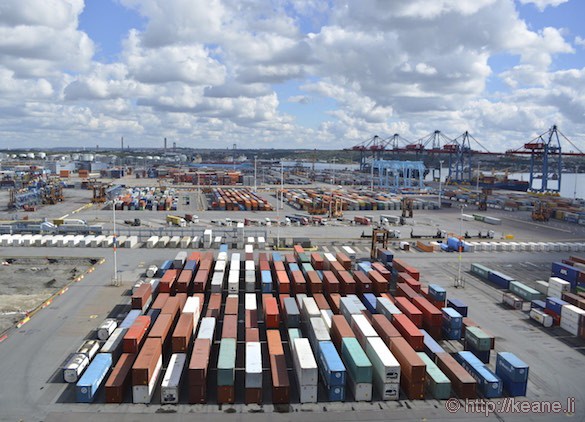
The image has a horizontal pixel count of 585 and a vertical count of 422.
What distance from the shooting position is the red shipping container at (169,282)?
117 feet

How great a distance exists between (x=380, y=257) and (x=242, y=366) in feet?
90.2

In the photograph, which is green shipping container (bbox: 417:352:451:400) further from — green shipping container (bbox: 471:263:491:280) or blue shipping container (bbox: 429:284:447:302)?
green shipping container (bbox: 471:263:491:280)

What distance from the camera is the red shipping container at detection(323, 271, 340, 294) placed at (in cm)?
3662

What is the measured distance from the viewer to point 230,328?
2820 cm

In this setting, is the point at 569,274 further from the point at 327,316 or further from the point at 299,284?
the point at 327,316

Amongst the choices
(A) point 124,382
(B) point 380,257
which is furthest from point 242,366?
(B) point 380,257

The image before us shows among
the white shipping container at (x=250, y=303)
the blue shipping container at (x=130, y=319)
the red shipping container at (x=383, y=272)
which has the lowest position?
the blue shipping container at (x=130, y=319)

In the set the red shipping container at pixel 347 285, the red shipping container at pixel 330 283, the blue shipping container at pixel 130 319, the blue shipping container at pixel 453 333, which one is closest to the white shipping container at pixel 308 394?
the blue shipping container at pixel 453 333

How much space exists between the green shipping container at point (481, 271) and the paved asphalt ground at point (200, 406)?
114 cm

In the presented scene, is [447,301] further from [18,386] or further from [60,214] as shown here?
[60,214]

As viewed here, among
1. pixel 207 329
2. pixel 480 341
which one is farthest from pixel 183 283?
pixel 480 341

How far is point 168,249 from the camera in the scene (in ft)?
183

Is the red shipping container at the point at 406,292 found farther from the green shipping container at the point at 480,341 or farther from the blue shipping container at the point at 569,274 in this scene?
the blue shipping container at the point at 569,274

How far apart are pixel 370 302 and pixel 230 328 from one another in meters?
11.4
